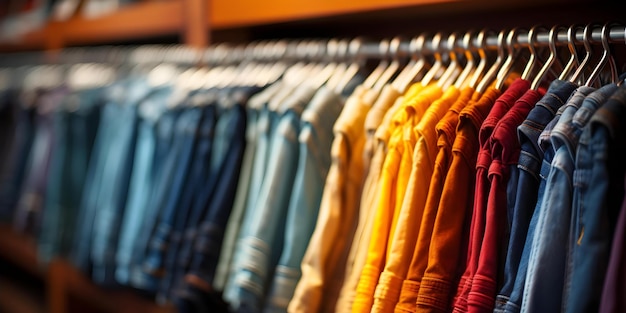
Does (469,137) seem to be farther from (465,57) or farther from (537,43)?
(465,57)

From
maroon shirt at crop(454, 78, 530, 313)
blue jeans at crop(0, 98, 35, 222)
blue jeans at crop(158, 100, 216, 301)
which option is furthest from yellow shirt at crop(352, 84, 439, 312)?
blue jeans at crop(0, 98, 35, 222)

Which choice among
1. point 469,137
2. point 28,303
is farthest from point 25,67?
point 469,137

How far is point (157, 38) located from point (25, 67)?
53cm

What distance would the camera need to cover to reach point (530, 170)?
67 centimetres

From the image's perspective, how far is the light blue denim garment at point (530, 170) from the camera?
2.15ft

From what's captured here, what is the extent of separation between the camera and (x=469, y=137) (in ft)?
2.43

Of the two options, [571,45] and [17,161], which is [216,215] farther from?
[17,161]

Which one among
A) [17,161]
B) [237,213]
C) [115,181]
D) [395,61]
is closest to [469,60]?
[395,61]

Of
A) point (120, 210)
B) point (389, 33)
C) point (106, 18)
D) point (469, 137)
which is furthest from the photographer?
point (106, 18)

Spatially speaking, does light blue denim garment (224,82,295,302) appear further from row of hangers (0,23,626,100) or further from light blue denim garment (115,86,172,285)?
light blue denim garment (115,86,172,285)

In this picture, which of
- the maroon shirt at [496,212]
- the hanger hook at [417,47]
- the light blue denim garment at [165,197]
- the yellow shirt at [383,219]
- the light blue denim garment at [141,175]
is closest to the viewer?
the maroon shirt at [496,212]

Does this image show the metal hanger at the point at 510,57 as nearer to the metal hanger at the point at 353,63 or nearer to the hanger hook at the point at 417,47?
the hanger hook at the point at 417,47

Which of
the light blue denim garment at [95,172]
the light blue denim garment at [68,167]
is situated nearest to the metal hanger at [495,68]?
the light blue denim garment at [95,172]

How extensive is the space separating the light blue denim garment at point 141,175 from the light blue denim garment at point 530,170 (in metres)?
0.78
